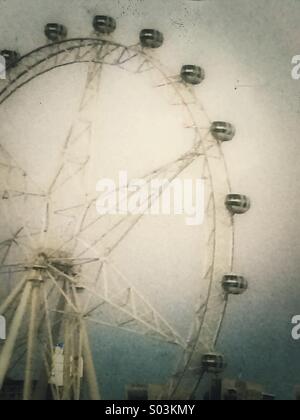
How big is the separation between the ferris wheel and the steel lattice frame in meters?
0.02

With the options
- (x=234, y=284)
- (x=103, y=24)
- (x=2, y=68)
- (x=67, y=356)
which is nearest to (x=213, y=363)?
(x=234, y=284)

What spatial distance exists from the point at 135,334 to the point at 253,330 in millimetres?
1627

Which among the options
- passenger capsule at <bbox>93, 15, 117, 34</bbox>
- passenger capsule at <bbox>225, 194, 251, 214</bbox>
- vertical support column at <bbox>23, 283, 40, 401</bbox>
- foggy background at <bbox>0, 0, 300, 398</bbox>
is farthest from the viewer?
passenger capsule at <bbox>93, 15, 117, 34</bbox>

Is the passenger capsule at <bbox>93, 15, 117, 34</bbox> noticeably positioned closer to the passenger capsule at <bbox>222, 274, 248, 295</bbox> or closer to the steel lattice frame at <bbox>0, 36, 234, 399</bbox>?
the steel lattice frame at <bbox>0, 36, 234, 399</bbox>

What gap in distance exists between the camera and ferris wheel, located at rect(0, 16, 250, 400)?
8.34 meters

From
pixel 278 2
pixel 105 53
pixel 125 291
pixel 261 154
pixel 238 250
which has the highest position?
pixel 278 2

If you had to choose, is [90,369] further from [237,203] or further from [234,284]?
[237,203]

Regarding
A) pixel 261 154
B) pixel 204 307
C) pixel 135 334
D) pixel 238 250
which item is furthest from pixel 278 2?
pixel 135 334

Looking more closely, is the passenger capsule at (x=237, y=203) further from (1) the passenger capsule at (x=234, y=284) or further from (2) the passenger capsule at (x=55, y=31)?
(2) the passenger capsule at (x=55, y=31)

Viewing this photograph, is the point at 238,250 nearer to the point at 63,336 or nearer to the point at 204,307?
the point at 204,307

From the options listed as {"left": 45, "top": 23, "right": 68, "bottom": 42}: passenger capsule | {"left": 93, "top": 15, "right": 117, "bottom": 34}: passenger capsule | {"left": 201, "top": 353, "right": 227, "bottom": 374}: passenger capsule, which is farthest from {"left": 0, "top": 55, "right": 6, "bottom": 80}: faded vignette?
{"left": 201, "top": 353, "right": 227, "bottom": 374}: passenger capsule

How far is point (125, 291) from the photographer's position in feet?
29.1

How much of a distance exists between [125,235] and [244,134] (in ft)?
7.34

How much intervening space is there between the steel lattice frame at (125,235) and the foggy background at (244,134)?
237 mm
